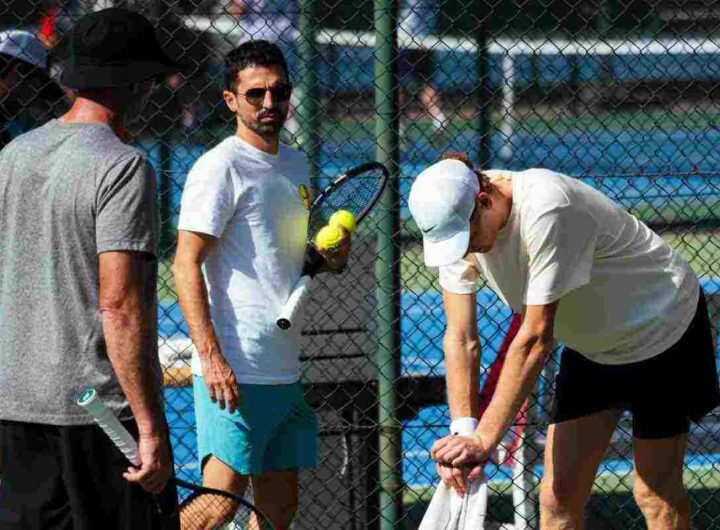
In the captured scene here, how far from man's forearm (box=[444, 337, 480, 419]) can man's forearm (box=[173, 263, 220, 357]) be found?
0.74m

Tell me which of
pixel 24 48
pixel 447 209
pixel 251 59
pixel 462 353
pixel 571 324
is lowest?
pixel 462 353

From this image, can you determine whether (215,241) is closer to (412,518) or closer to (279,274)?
(279,274)

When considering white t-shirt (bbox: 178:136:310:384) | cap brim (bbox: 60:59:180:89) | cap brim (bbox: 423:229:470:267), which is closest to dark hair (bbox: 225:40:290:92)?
white t-shirt (bbox: 178:136:310:384)

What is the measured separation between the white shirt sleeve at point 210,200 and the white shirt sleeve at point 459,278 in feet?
2.40

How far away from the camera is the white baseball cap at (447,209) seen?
358 cm

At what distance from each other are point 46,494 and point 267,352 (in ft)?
4.01

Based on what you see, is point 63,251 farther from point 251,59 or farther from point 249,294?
point 251,59

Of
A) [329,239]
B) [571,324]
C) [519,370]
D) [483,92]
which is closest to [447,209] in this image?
[519,370]

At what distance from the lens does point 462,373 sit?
3979mm

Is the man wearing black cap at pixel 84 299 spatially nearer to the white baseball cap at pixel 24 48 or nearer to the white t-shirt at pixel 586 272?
the white t-shirt at pixel 586 272

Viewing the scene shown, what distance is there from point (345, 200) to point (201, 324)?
788 mm

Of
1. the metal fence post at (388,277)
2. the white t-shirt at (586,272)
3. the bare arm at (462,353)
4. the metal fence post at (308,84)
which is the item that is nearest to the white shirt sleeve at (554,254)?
the white t-shirt at (586,272)

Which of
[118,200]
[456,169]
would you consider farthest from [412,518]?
[118,200]

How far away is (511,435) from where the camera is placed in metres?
5.96
